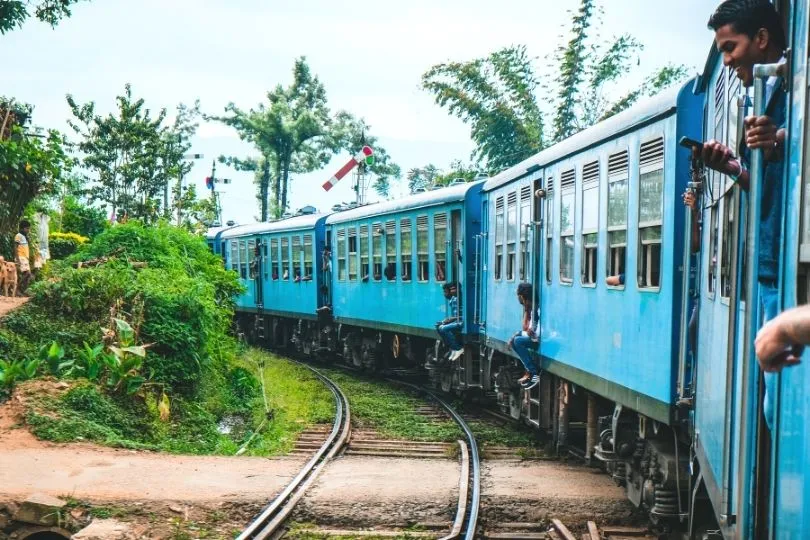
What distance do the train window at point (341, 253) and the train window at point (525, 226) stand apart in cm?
966

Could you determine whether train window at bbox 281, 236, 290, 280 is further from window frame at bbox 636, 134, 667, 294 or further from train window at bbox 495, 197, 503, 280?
window frame at bbox 636, 134, 667, 294

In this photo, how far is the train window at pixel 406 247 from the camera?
17422 mm

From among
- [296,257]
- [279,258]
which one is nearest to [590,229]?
[296,257]

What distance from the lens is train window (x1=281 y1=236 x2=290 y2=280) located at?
25.1m

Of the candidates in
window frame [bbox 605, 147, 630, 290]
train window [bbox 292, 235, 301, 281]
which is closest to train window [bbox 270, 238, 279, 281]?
train window [bbox 292, 235, 301, 281]

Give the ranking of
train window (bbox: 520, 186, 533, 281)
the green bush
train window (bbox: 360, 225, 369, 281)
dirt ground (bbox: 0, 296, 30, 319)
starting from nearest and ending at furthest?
train window (bbox: 520, 186, 533, 281) < dirt ground (bbox: 0, 296, 30, 319) < train window (bbox: 360, 225, 369, 281) < the green bush

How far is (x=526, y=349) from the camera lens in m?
11.4

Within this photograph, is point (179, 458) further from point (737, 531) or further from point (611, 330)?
point (737, 531)

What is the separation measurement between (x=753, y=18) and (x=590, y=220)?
226 inches

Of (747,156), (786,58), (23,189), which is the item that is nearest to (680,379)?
(747,156)

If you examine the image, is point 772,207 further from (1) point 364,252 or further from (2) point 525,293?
(1) point 364,252

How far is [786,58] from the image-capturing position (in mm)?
2766

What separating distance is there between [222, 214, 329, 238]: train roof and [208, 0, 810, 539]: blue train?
379 cm

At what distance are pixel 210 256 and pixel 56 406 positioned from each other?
35.8ft
